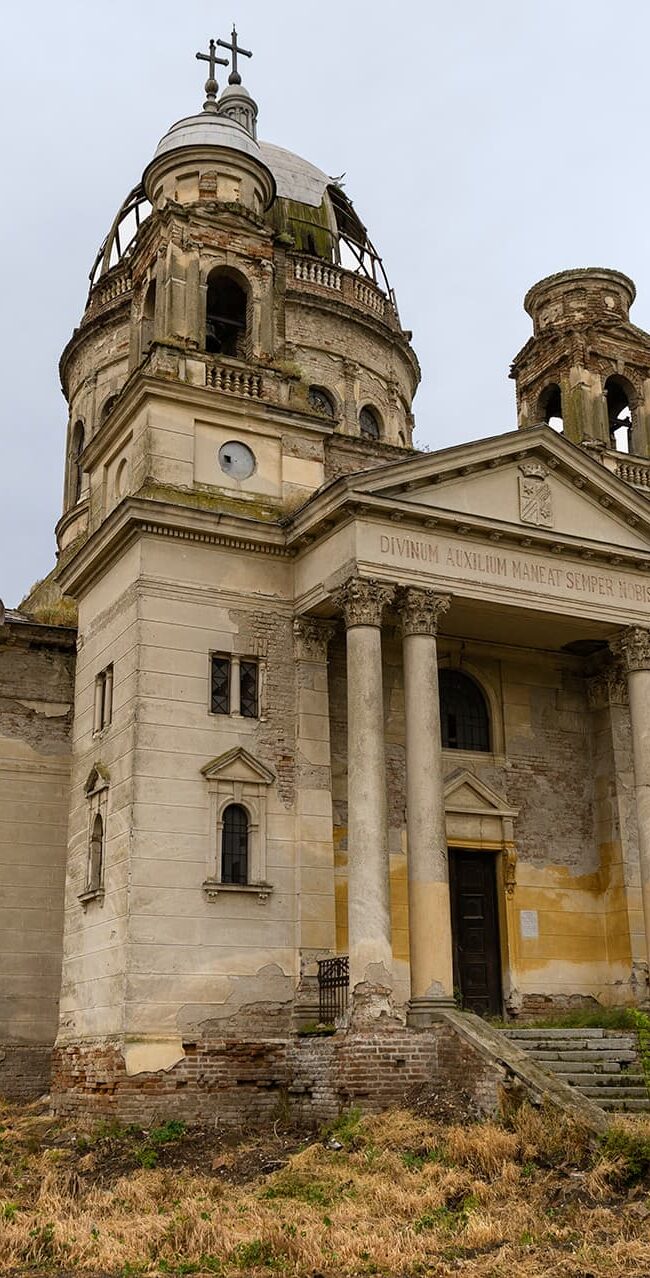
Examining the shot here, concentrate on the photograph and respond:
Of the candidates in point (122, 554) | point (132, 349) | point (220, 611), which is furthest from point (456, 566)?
point (132, 349)

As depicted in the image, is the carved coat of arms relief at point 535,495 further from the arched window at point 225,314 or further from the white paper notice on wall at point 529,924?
the white paper notice on wall at point 529,924

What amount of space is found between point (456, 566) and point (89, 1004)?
8.48 metres

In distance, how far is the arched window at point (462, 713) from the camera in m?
22.5

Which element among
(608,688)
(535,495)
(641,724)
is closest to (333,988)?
(641,724)

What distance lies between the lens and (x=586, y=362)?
26.3 meters

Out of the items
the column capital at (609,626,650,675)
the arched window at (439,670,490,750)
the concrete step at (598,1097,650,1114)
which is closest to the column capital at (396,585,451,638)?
the arched window at (439,670,490,750)

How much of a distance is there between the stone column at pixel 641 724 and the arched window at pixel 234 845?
20.7 feet

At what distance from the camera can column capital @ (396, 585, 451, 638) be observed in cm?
1941

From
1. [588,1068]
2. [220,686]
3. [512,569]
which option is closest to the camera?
[588,1068]

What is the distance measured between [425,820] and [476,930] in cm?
429

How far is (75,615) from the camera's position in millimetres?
25234

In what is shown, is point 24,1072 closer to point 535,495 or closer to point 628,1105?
point 628,1105

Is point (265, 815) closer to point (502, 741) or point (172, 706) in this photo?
point (172, 706)

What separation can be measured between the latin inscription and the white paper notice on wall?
543cm
